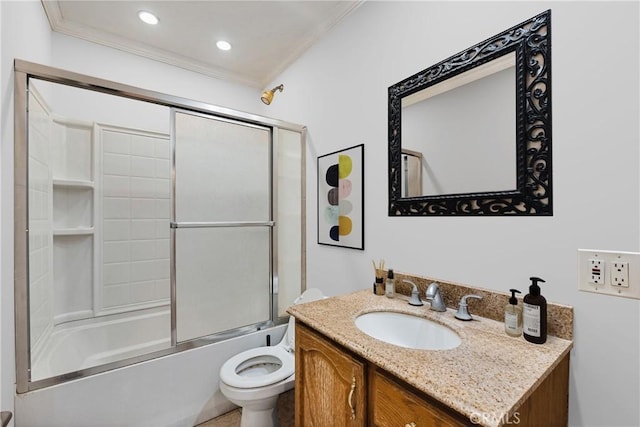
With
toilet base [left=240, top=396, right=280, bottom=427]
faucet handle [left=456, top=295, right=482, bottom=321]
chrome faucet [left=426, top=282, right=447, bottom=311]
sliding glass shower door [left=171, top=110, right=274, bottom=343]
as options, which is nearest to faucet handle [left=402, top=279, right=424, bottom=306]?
chrome faucet [left=426, top=282, right=447, bottom=311]

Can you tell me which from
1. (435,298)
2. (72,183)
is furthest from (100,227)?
(435,298)

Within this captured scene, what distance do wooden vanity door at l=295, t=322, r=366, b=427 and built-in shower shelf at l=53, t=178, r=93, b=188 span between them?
6.49 ft

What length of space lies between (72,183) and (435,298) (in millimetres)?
2470

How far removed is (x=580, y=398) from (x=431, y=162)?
3.18 feet

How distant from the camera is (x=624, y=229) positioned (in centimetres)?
79

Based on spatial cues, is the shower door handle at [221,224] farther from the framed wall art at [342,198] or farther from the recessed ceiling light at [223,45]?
the recessed ceiling light at [223,45]

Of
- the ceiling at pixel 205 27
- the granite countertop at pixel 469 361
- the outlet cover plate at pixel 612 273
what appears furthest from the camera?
the ceiling at pixel 205 27

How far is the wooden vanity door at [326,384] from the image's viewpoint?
857 millimetres

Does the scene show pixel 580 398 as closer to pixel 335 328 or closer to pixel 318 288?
pixel 335 328

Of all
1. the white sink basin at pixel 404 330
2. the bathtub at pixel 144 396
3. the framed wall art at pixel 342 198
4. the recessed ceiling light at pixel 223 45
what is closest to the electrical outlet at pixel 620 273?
the white sink basin at pixel 404 330

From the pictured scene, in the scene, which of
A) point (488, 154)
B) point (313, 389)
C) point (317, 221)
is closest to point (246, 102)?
point (317, 221)

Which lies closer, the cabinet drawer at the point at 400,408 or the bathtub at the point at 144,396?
the cabinet drawer at the point at 400,408

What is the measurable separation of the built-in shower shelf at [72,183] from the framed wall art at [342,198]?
1730mm

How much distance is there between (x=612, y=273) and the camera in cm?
81
